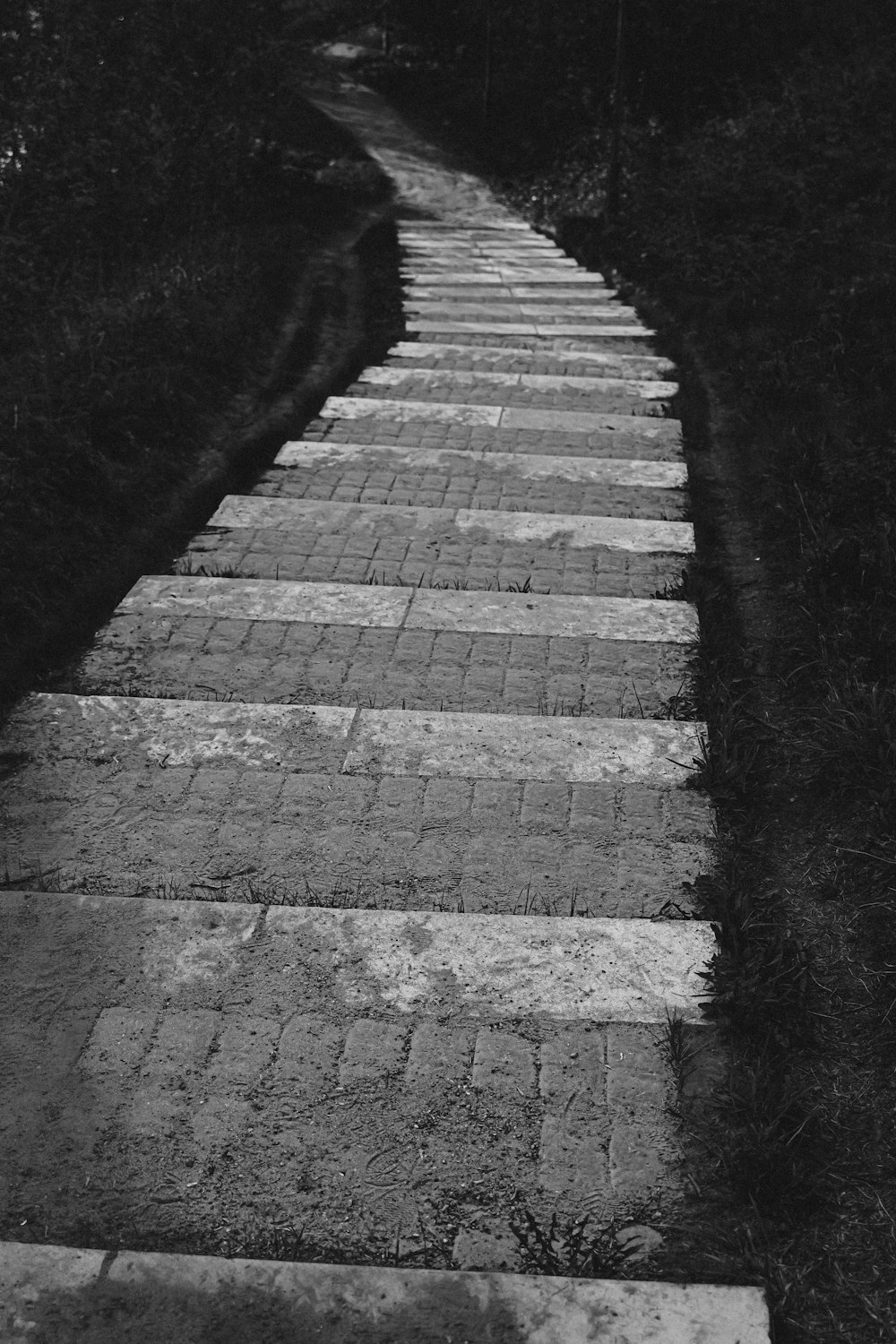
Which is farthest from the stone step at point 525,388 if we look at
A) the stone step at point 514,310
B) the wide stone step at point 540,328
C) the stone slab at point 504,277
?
the stone slab at point 504,277

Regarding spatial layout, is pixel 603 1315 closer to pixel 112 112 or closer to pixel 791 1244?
pixel 791 1244

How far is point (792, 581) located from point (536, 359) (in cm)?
377

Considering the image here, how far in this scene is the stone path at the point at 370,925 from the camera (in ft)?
7.42

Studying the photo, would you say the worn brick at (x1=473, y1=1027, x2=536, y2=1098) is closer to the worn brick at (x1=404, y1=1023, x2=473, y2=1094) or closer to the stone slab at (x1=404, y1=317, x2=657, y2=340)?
the worn brick at (x1=404, y1=1023, x2=473, y2=1094)

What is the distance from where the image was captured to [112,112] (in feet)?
31.6

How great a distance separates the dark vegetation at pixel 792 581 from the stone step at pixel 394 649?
26 centimetres

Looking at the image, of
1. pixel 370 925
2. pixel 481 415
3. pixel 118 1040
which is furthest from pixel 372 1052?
pixel 481 415

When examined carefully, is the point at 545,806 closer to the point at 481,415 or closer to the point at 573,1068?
the point at 573,1068

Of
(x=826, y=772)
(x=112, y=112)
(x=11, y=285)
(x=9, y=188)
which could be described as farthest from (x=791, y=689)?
(x=112, y=112)

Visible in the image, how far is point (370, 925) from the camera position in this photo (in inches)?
115

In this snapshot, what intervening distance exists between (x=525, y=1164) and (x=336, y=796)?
1.39 meters

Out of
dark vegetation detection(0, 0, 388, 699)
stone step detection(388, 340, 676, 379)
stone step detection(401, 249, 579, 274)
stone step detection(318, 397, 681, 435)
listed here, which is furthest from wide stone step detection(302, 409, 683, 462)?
stone step detection(401, 249, 579, 274)

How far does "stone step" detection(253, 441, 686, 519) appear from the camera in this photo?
5773 millimetres

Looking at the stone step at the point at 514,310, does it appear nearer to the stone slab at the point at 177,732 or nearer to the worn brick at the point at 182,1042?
the stone slab at the point at 177,732
